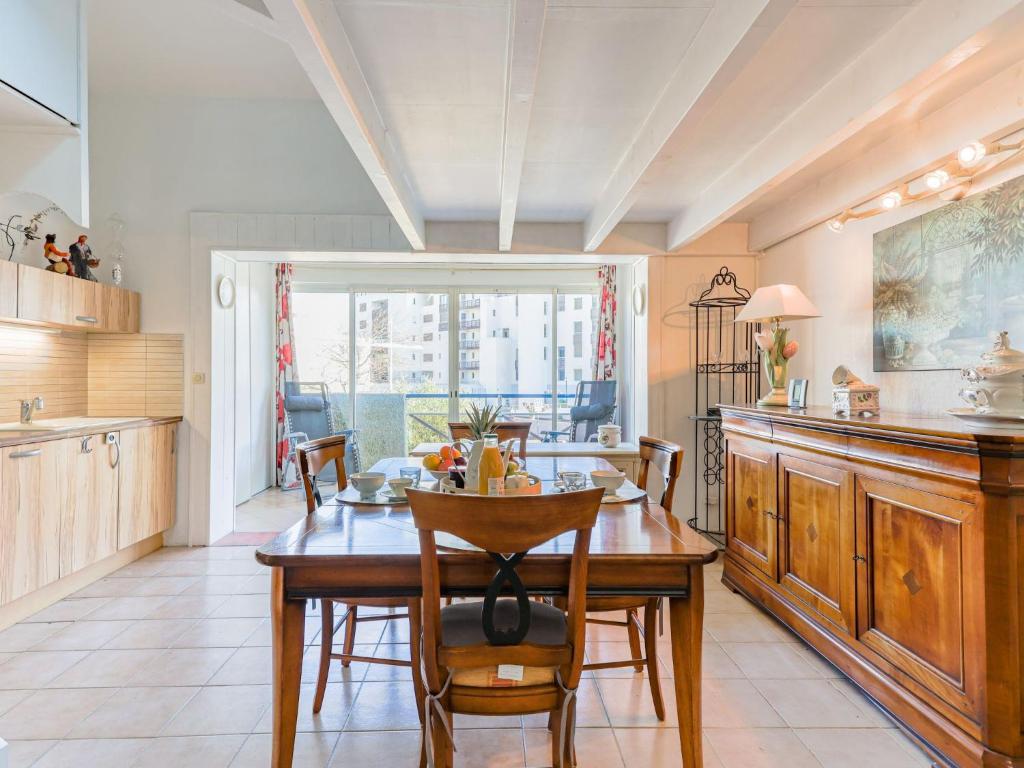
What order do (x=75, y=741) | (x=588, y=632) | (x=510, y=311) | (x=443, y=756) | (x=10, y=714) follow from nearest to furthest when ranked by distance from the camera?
(x=443, y=756) < (x=75, y=741) < (x=10, y=714) < (x=588, y=632) < (x=510, y=311)

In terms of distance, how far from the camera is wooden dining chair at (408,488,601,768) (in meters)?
1.30

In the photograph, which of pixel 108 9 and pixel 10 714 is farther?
pixel 108 9

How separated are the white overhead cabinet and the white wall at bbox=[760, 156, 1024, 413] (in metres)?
3.25

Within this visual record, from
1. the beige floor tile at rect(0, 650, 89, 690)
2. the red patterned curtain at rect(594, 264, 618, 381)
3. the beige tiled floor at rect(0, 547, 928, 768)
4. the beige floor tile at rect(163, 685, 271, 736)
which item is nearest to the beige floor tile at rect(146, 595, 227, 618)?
the beige tiled floor at rect(0, 547, 928, 768)

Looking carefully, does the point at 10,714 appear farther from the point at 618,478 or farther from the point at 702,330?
the point at 702,330

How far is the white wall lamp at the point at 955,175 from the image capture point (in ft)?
6.57

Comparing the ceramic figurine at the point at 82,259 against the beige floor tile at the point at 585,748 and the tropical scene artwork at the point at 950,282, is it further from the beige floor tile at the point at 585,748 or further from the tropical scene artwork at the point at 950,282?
the tropical scene artwork at the point at 950,282

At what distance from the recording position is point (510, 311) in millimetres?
6480

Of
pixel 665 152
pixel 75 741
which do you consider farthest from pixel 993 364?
pixel 75 741

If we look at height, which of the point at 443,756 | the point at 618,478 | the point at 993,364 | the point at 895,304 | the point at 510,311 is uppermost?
the point at 510,311

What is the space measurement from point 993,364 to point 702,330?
2.61m

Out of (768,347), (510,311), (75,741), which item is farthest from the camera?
(510,311)

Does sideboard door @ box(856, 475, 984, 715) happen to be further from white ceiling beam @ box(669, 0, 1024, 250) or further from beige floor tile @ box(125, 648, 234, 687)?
beige floor tile @ box(125, 648, 234, 687)

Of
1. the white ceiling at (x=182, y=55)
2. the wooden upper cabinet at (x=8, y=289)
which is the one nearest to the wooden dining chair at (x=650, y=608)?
the wooden upper cabinet at (x=8, y=289)
